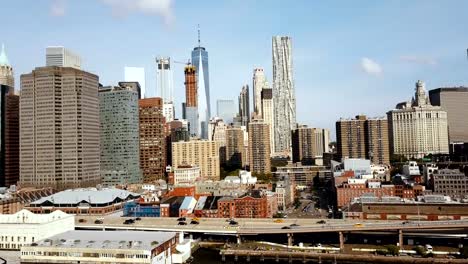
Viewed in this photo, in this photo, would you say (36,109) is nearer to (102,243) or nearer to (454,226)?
(102,243)

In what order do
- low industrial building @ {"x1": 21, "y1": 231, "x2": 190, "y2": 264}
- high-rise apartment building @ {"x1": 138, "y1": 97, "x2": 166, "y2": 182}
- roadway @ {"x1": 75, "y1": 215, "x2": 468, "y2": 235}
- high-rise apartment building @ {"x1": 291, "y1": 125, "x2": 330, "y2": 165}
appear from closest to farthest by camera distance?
low industrial building @ {"x1": 21, "y1": 231, "x2": 190, "y2": 264}, roadway @ {"x1": 75, "y1": 215, "x2": 468, "y2": 235}, high-rise apartment building @ {"x1": 138, "y1": 97, "x2": 166, "y2": 182}, high-rise apartment building @ {"x1": 291, "y1": 125, "x2": 330, "y2": 165}

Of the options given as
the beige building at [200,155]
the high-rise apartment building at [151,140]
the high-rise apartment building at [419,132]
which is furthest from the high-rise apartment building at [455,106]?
the high-rise apartment building at [151,140]

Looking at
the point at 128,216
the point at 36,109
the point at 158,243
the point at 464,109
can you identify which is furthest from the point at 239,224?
the point at 464,109

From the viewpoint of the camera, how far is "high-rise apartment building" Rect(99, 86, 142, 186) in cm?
12681

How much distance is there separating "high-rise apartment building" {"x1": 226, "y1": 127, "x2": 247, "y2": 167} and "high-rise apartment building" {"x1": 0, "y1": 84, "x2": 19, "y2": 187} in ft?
228

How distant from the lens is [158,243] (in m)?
50.4

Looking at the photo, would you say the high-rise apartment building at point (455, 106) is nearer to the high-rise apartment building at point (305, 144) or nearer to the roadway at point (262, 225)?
the high-rise apartment building at point (305, 144)

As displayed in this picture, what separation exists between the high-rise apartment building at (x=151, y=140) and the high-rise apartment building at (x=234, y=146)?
112ft

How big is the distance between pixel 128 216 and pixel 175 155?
220 ft

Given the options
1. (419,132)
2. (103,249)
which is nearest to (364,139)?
(419,132)

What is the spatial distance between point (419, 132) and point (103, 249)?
468 feet

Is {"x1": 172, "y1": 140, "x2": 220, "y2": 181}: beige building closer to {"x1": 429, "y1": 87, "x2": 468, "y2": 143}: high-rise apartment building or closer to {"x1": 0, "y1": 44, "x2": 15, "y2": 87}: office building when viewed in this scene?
{"x1": 0, "y1": 44, "x2": 15, "y2": 87}: office building

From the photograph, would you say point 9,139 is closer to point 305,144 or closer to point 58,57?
point 58,57

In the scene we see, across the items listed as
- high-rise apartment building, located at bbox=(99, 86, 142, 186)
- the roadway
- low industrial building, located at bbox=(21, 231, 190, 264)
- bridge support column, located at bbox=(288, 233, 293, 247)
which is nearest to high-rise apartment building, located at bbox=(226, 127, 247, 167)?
high-rise apartment building, located at bbox=(99, 86, 142, 186)
